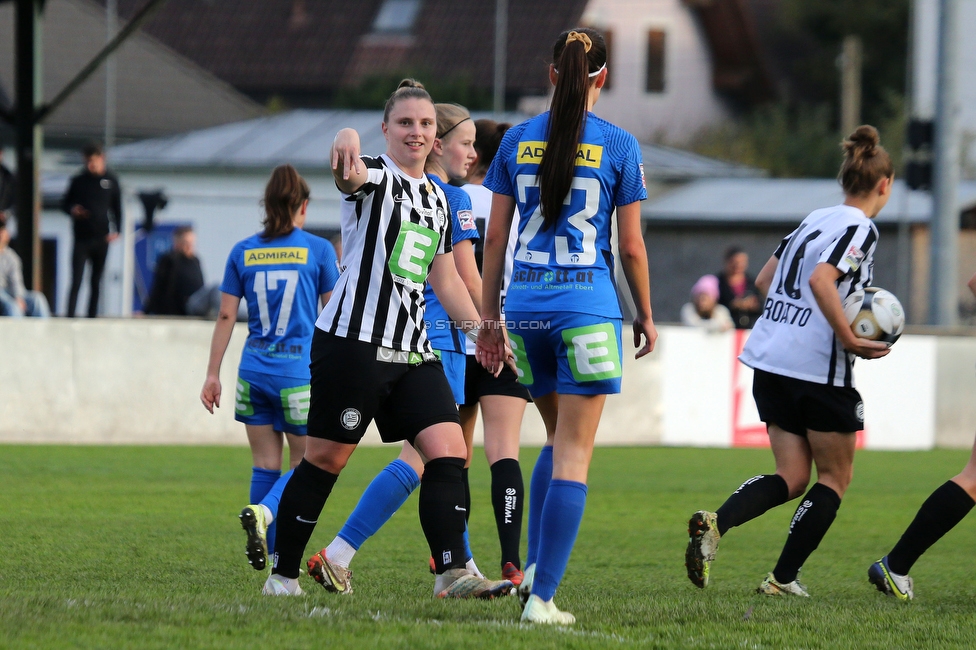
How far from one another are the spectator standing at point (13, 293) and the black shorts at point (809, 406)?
398 inches

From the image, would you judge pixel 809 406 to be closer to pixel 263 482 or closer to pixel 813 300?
pixel 813 300

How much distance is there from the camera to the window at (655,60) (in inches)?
1754

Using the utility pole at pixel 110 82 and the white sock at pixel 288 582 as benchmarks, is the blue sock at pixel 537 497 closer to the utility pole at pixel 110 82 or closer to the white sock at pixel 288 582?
the white sock at pixel 288 582

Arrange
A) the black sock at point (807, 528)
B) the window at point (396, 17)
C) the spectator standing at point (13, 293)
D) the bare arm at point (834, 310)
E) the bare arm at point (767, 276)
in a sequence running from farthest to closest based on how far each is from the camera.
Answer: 1. the window at point (396, 17)
2. the spectator standing at point (13, 293)
3. the bare arm at point (767, 276)
4. the black sock at point (807, 528)
5. the bare arm at point (834, 310)

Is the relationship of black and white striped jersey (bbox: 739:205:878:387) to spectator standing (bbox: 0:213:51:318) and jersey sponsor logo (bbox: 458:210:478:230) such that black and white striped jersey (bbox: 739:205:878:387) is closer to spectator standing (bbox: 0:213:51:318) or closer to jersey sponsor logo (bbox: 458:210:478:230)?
jersey sponsor logo (bbox: 458:210:478:230)

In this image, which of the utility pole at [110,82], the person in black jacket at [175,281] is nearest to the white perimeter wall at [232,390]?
the person in black jacket at [175,281]

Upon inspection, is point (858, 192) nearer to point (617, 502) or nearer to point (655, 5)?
point (617, 502)

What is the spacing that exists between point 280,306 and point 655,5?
39.5 meters

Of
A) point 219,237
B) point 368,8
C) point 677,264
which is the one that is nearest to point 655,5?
point 368,8

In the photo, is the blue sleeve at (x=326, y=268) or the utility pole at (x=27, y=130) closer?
the blue sleeve at (x=326, y=268)

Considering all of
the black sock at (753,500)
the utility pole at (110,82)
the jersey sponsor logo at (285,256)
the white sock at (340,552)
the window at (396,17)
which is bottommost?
the white sock at (340,552)

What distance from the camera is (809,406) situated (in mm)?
5957

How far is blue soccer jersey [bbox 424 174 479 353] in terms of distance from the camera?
5.77 m

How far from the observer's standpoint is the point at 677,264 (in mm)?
25000
